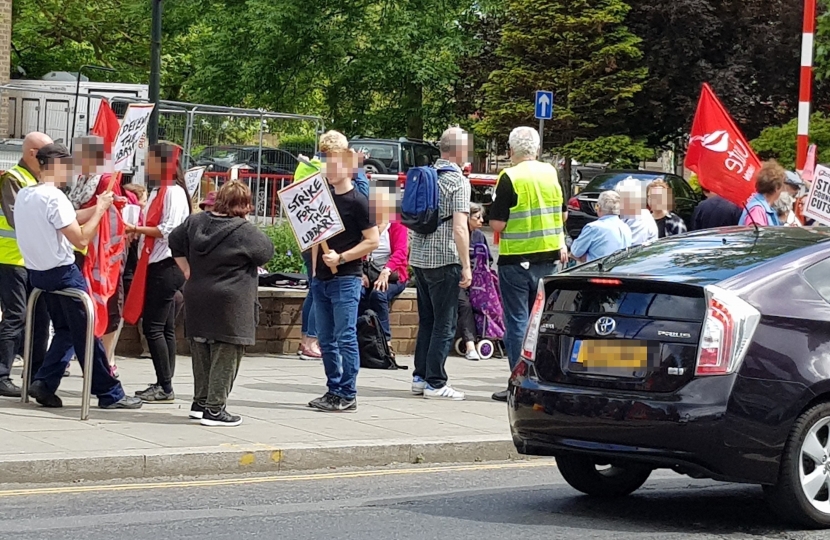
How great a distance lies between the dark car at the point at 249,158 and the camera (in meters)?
21.5

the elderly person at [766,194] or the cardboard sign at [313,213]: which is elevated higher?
the elderly person at [766,194]

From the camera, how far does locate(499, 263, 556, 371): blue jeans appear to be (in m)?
11.4

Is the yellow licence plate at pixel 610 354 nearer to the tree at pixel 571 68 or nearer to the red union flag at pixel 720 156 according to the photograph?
the red union flag at pixel 720 156

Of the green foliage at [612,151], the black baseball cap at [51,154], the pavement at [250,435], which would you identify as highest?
the green foliage at [612,151]

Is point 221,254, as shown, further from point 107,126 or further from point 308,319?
point 308,319

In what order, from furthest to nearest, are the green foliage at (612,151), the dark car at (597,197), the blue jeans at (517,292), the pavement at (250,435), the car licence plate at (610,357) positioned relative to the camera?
the green foliage at (612,151) → the dark car at (597,197) → the blue jeans at (517,292) → the pavement at (250,435) → the car licence plate at (610,357)

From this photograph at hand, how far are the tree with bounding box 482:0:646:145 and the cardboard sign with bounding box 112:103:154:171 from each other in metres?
29.9

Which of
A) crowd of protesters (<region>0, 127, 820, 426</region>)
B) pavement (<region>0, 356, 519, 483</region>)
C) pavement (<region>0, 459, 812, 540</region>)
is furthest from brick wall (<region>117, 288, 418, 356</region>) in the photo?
pavement (<region>0, 459, 812, 540</region>)

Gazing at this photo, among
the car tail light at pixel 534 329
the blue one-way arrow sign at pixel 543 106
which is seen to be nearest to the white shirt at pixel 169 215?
the car tail light at pixel 534 329

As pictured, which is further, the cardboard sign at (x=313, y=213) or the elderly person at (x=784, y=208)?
the elderly person at (x=784, y=208)

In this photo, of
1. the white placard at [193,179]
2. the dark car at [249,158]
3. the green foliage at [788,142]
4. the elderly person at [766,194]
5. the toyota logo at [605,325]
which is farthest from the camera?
the green foliage at [788,142]

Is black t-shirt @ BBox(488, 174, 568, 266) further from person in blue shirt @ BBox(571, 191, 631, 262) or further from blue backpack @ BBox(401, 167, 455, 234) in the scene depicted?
person in blue shirt @ BBox(571, 191, 631, 262)

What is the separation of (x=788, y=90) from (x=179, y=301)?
100.0 feet

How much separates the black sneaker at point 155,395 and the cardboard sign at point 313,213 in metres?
1.52
